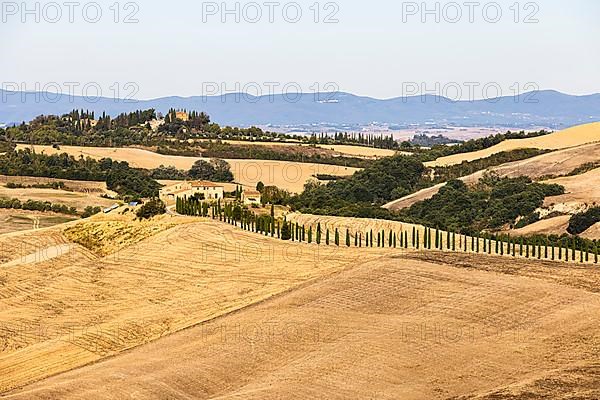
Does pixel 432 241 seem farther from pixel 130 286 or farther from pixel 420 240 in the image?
pixel 130 286

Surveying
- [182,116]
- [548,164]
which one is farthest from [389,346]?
[182,116]

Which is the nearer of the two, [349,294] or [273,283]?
[349,294]

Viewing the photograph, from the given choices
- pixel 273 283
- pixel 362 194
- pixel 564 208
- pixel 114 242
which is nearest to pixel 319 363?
pixel 273 283

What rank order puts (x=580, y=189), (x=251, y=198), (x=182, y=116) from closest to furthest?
(x=251, y=198) → (x=580, y=189) → (x=182, y=116)

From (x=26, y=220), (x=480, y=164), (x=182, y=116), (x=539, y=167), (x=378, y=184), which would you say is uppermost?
(x=182, y=116)

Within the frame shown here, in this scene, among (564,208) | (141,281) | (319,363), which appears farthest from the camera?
(564,208)

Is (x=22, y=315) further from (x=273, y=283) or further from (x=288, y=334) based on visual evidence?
(x=288, y=334)

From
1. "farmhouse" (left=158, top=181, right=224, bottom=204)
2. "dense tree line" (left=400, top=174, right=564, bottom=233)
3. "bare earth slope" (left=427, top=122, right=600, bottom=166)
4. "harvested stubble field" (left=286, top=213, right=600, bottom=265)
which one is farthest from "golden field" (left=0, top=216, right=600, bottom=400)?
"bare earth slope" (left=427, top=122, right=600, bottom=166)
